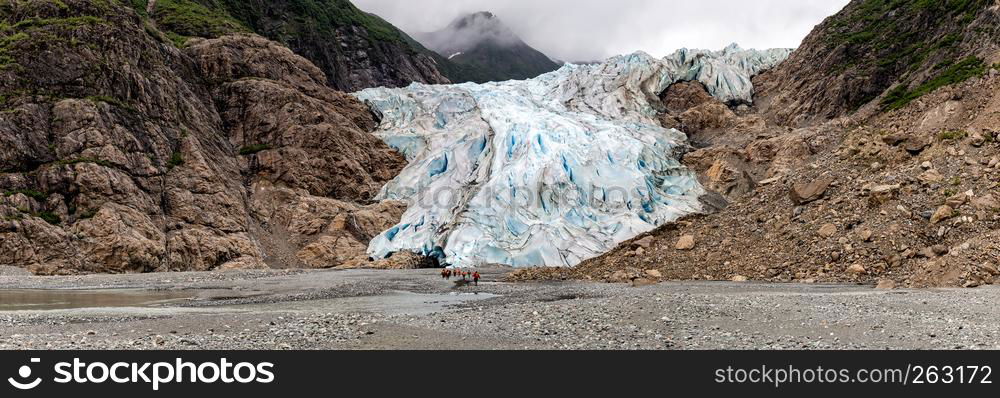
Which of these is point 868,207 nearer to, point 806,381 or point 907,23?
point 806,381

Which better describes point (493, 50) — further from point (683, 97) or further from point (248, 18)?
point (683, 97)

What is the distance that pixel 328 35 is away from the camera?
299 ft

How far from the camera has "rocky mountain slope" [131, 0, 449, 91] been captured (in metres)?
75.9

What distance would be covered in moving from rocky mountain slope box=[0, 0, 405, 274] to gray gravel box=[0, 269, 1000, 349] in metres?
22.6

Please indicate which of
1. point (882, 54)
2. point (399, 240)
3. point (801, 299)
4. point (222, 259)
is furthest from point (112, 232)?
point (882, 54)

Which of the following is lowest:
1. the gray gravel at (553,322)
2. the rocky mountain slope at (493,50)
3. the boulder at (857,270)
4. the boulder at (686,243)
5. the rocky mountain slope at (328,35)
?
the gray gravel at (553,322)

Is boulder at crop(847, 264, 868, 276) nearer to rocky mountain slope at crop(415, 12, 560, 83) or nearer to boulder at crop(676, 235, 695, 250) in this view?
boulder at crop(676, 235, 695, 250)

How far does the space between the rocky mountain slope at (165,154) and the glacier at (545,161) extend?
4.68m

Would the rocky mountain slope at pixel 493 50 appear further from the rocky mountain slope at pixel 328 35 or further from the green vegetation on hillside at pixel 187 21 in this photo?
the green vegetation on hillside at pixel 187 21

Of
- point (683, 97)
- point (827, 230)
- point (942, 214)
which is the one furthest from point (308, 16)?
point (942, 214)

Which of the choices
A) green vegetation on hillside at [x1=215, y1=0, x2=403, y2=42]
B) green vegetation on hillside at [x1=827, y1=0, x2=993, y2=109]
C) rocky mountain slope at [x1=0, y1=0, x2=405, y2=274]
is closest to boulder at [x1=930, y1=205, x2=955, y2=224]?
green vegetation on hillside at [x1=827, y1=0, x2=993, y2=109]

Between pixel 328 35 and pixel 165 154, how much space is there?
47464mm

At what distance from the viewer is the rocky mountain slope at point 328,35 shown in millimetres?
75875

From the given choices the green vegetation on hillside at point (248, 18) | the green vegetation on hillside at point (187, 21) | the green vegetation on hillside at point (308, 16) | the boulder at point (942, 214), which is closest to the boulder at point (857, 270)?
the boulder at point (942, 214)
